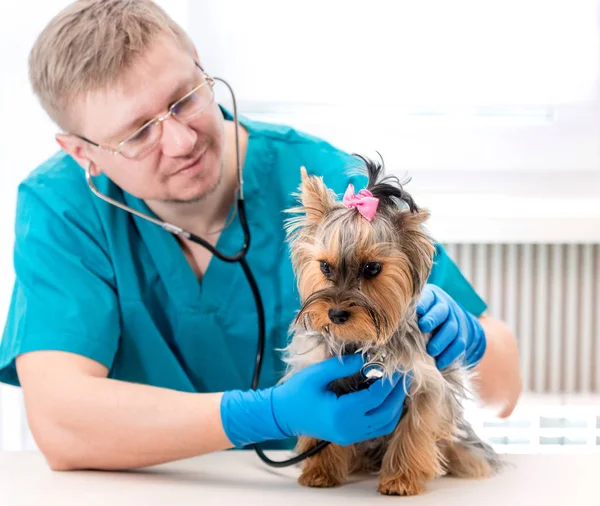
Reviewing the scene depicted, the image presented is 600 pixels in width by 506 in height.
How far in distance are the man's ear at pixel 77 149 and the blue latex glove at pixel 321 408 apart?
1.94 feet

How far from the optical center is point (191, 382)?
172 centimetres

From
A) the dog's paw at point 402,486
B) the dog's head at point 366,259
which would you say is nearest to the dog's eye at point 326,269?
the dog's head at point 366,259

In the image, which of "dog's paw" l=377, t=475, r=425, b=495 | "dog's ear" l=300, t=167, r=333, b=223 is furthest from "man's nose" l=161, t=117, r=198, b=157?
"dog's paw" l=377, t=475, r=425, b=495

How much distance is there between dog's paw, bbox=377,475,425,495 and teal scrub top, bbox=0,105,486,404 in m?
0.48

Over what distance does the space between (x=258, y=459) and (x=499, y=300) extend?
48.0 inches

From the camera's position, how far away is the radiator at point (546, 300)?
2.42 m

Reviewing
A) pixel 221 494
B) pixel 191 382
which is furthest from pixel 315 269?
pixel 191 382

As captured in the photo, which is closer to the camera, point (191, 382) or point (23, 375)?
point (23, 375)

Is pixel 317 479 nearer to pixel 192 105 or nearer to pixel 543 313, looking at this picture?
pixel 192 105

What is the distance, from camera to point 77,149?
1.55 m

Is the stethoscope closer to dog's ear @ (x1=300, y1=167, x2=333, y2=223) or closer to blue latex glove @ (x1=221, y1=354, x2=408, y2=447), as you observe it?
blue latex glove @ (x1=221, y1=354, x2=408, y2=447)

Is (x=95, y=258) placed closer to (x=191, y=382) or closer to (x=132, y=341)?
(x=132, y=341)

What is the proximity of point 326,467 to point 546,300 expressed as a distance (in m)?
1.35

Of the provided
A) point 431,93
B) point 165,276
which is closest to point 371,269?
point 165,276
